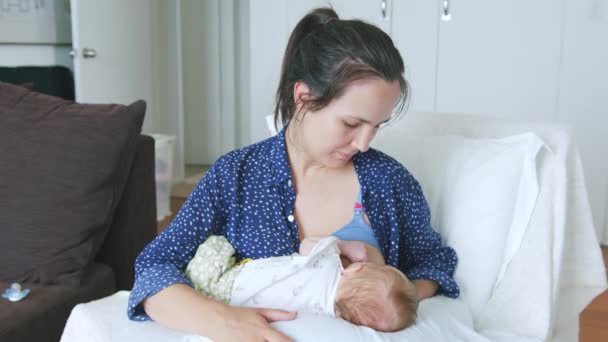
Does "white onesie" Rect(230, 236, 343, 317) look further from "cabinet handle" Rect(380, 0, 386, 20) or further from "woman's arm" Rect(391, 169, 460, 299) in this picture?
"cabinet handle" Rect(380, 0, 386, 20)

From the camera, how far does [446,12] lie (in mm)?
3254

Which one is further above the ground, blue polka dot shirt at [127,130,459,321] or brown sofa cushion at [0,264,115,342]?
blue polka dot shirt at [127,130,459,321]

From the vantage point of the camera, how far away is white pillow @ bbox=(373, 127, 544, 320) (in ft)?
4.21

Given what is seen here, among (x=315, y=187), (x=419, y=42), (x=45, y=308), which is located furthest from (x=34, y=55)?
(x=315, y=187)

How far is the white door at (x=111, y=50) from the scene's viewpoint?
10.8 ft

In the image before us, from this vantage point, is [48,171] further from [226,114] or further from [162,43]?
[226,114]

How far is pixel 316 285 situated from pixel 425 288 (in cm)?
24

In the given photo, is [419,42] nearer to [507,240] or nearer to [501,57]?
[501,57]

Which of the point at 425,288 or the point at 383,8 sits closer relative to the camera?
the point at 425,288

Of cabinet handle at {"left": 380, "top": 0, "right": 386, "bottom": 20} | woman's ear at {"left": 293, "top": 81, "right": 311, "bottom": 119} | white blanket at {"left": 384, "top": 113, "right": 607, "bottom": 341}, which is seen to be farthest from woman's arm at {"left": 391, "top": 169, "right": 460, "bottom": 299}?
cabinet handle at {"left": 380, "top": 0, "right": 386, "bottom": 20}

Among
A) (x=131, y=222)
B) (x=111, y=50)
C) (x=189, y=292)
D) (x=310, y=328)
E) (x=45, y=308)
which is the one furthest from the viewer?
(x=111, y=50)

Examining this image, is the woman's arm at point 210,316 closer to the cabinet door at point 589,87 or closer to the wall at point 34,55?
the cabinet door at point 589,87

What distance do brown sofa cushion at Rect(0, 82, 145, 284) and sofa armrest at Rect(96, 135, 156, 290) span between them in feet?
0.21

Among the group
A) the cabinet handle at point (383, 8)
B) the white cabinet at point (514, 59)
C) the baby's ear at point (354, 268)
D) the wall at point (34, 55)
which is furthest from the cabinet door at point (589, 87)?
the wall at point (34, 55)
